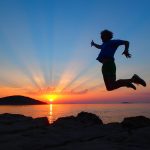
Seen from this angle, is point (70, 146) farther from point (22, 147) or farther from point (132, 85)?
point (132, 85)

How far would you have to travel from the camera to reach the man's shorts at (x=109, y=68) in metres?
9.84

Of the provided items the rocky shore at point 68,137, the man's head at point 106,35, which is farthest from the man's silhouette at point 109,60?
the rocky shore at point 68,137

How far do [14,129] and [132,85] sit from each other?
4.32m

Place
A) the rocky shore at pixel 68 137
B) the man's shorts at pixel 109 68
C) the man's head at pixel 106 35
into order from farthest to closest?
1. the man's head at pixel 106 35
2. the man's shorts at pixel 109 68
3. the rocky shore at pixel 68 137

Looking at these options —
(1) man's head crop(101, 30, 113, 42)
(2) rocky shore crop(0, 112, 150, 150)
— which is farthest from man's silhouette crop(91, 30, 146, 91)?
(2) rocky shore crop(0, 112, 150, 150)

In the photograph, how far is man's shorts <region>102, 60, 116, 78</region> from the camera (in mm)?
9844

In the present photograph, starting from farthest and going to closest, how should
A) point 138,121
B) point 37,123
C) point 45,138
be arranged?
point 138,121 → point 37,123 → point 45,138

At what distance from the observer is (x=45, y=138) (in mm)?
9547

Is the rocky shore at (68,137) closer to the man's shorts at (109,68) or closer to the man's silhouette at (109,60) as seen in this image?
the man's silhouette at (109,60)

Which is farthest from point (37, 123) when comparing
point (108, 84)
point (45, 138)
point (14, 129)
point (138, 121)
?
point (138, 121)

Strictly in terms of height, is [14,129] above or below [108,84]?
below

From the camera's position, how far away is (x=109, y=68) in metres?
9.83

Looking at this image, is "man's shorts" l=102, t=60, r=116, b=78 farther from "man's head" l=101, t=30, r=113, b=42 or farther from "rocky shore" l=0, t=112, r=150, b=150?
"rocky shore" l=0, t=112, r=150, b=150

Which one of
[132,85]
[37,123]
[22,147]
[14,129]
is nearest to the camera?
[22,147]
